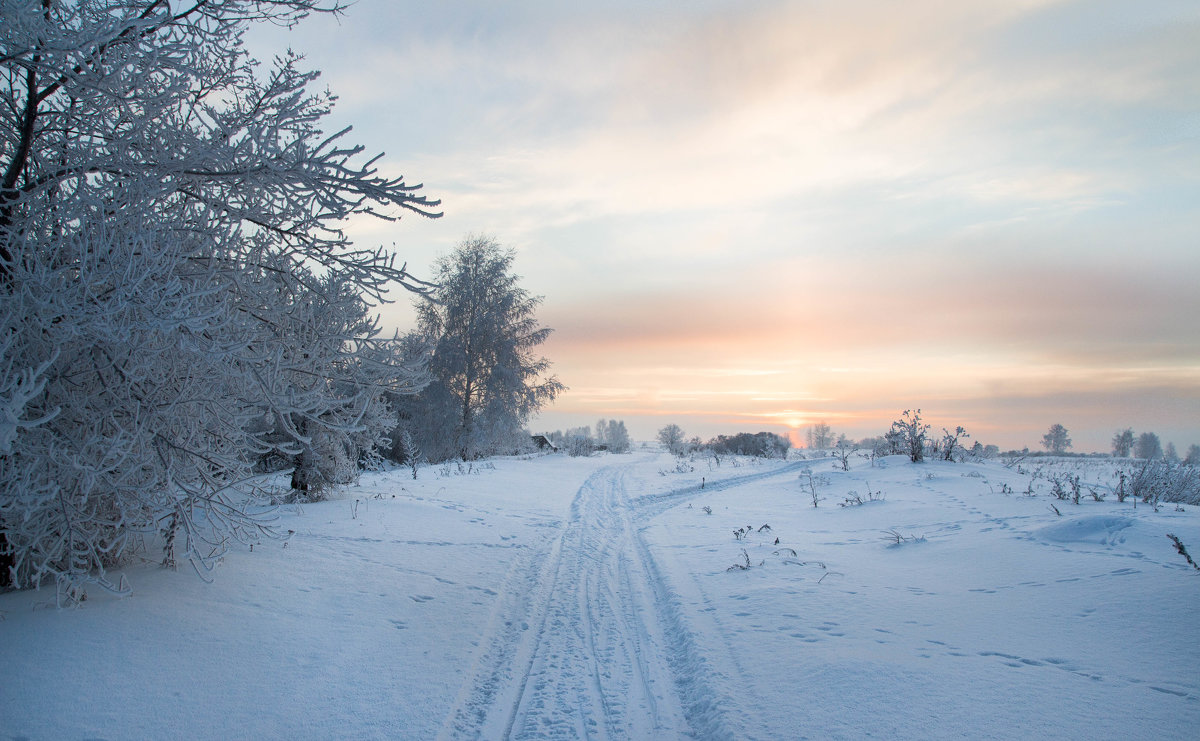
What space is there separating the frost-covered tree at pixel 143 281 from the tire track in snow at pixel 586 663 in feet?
6.75

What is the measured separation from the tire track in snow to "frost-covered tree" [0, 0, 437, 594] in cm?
206

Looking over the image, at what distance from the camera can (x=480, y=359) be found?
25.2m

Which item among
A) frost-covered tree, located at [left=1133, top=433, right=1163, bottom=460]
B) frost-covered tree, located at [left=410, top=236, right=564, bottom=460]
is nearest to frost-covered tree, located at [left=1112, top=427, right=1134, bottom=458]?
frost-covered tree, located at [left=1133, top=433, right=1163, bottom=460]

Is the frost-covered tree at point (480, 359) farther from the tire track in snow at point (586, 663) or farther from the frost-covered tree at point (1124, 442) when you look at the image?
the frost-covered tree at point (1124, 442)

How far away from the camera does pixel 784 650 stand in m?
3.98

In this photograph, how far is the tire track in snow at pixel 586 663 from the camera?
3.19 m

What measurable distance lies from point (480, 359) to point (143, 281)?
2214cm

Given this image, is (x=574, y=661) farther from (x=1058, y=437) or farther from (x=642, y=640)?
(x=1058, y=437)

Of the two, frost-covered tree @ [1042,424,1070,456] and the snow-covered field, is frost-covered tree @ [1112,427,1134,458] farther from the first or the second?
the snow-covered field

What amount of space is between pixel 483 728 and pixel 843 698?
2059 millimetres

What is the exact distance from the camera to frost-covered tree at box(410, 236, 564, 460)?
24.3 m

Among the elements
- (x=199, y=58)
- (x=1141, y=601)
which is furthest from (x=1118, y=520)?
(x=199, y=58)

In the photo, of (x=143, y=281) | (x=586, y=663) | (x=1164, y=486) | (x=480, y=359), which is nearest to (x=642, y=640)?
(x=586, y=663)

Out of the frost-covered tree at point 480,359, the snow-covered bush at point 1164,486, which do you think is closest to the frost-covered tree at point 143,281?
the snow-covered bush at point 1164,486
